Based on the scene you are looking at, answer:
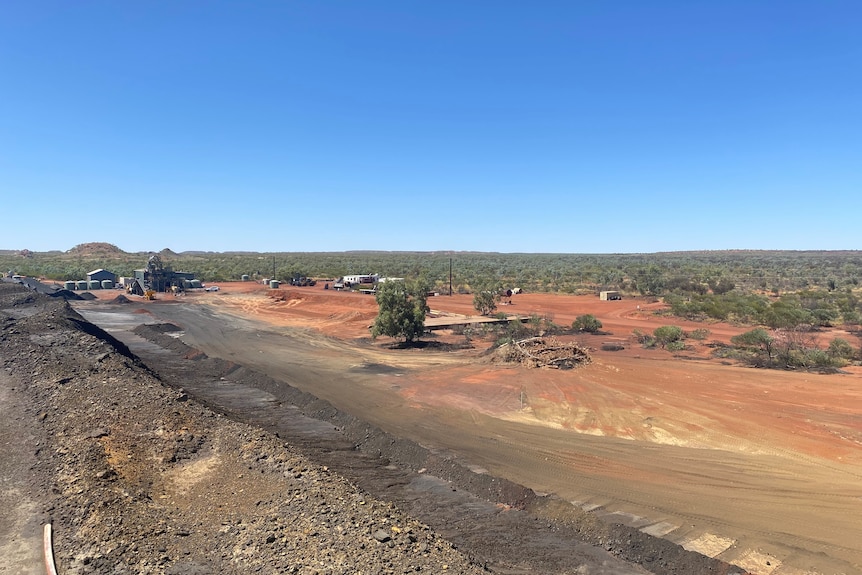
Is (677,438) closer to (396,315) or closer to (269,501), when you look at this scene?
(269,501)

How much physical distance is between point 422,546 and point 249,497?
4.08 m

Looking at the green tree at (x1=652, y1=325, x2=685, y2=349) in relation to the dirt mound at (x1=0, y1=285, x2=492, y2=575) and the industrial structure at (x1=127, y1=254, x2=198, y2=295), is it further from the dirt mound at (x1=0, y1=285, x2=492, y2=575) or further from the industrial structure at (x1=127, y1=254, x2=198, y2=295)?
the industrial structure at (x1=127, y1=254, x2=198, y2=295)

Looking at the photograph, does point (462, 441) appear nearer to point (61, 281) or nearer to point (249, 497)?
point (249, 497)

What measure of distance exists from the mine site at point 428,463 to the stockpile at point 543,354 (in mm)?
97

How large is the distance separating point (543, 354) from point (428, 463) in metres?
12.9

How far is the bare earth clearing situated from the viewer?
10.3 metres

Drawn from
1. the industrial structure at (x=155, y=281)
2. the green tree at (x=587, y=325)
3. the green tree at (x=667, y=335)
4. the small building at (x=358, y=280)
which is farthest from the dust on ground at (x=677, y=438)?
the industrial structure at (x=155, y=281)

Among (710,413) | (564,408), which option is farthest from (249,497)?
(710,413)

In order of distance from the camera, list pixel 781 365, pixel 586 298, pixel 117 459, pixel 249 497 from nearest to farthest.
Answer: pixel 249 497 → pixel 117 459 → pixel 781 365 → pixel 586 298

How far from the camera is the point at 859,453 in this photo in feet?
44.2

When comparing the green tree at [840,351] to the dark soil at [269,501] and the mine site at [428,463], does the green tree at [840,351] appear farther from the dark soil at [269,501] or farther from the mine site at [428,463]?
the dark soil at [269,501]

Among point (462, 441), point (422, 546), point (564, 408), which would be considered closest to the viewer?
point (422, 546)

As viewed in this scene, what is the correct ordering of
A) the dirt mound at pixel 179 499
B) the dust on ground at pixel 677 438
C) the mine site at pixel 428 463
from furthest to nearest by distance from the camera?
the dust on ground at pixel 677 438, the mine site at pixel 428 463, the dirt mound at pixel 179 499

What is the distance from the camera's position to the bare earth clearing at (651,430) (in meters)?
10.3
